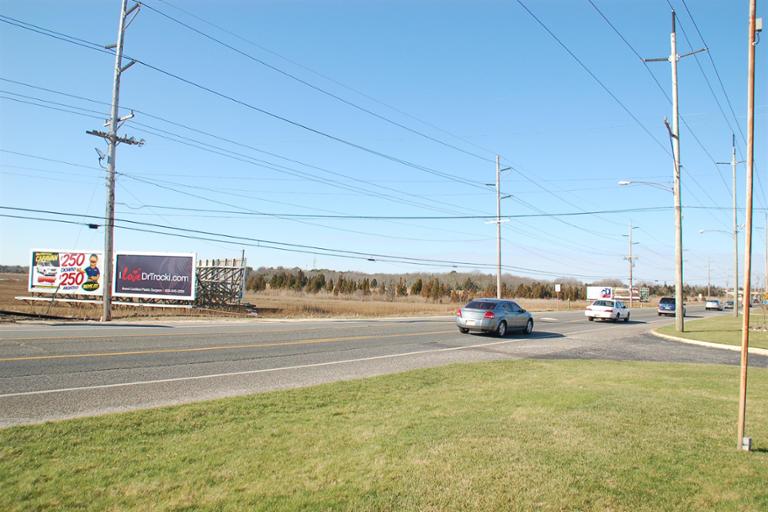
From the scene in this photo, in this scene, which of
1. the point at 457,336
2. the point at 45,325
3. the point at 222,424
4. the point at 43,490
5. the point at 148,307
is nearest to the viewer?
the point at 43,490

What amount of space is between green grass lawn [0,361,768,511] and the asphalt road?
1.57 m

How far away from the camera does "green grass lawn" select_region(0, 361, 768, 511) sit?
13.1ft

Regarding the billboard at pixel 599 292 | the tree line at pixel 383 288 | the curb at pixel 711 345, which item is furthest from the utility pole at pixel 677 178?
the billboard at pixel 599 292

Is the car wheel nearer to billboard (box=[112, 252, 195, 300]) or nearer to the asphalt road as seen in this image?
the asphalt road

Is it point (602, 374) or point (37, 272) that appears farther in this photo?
point (37, 272)

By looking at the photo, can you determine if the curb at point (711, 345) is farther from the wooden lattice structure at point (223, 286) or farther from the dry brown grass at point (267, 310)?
the wooden lattice structure at point (223, 286)

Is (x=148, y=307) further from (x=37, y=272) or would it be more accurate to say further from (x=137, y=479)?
(x=137, y=479)

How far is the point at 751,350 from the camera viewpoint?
53.4 feet

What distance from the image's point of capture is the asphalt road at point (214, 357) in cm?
784

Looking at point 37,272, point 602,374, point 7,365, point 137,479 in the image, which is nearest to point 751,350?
point 602,374

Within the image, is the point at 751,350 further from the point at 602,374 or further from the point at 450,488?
the point at 450,488

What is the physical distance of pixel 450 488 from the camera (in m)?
4.18

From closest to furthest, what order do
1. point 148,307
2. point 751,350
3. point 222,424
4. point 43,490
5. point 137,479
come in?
point 43,490 < point 137,479 < point 222,424 < point 751,350 < point 148,307

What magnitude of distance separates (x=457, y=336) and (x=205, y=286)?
937 inches
